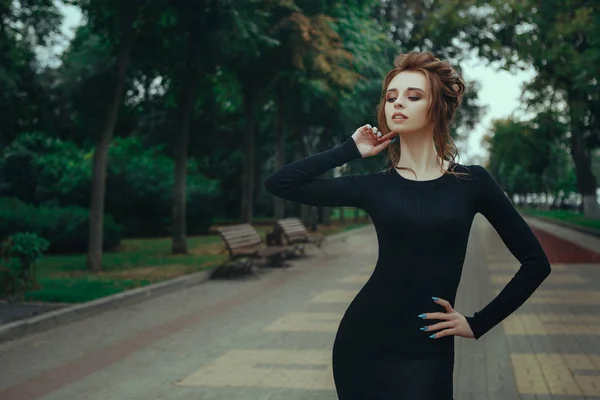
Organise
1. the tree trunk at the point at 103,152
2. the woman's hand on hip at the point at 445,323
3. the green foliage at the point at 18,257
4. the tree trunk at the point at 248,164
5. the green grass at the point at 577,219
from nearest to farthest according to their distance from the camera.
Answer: the woman's hand on hip at the point at 445,323 < the green foliage at the point at 18,257 < the tree trunk at the point at 103,152 < the tree trunk at the point at 248,164 < the green grass at the point at 577,219

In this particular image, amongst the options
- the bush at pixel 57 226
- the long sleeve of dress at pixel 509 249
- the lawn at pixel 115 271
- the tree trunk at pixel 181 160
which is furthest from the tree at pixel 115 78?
the long sleeve of dress at pixel 509 249

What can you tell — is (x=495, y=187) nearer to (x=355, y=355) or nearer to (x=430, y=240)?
(x=430, y=240)

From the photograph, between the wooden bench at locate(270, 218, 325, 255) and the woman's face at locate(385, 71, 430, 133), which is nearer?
the woman's face at locate(385, 71, 430, 133)

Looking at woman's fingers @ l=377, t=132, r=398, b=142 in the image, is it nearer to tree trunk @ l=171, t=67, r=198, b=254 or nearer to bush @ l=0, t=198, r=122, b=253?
tree trunk @ l=171, t=67, r=198, b=254

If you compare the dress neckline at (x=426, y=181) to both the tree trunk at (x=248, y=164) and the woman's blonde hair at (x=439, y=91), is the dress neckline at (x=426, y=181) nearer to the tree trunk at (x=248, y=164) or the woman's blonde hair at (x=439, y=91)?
the woman's blonde hair at (x=439, y=91)

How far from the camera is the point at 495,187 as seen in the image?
2.90m

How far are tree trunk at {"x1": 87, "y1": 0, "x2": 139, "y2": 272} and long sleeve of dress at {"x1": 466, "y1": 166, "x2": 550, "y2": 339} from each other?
14.6 m

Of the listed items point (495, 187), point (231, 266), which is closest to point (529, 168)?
point (231, 266)

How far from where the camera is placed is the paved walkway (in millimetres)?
7191

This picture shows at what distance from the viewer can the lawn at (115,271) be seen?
42.4 feet

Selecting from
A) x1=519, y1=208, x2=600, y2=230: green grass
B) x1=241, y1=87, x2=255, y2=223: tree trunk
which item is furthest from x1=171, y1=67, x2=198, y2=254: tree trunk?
x1=519, y1=208, x2=600, y2=230: green grass

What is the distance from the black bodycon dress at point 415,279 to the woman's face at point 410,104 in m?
0.17

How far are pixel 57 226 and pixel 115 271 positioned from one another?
25.4 ft

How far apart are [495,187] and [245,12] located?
53.4 feet
